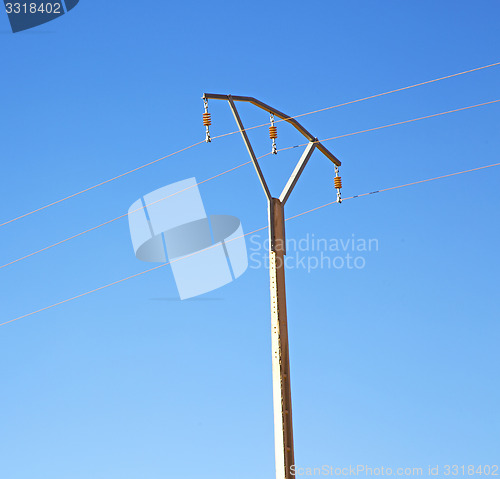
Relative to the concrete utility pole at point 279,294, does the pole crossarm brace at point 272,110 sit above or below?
above

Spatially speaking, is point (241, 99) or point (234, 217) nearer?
point (241, 99)

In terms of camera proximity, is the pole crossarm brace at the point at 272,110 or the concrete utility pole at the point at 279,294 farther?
the pole crossarm brace at the point at 272,110

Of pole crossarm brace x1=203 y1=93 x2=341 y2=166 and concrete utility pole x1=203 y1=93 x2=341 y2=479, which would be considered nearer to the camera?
concrete utility pole x1=203 y1=93 x2=341 y2=479

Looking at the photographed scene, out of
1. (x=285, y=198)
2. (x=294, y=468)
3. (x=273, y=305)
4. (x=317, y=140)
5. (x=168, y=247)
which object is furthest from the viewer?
(x=168, y=247)

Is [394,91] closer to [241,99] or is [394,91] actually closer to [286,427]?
[241,99]

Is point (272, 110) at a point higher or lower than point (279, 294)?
higher

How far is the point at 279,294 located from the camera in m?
10.6

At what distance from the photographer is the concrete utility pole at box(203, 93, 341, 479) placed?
387 inches

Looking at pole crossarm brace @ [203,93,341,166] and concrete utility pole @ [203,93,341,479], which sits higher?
pole crossarm brace @ [203,93,341,166]

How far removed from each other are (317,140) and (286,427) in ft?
15.9

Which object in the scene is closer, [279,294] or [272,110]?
[279,294]

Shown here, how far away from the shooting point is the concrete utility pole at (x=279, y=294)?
9836 mm

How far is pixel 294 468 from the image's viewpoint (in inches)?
384

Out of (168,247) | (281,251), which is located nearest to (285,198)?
(281,251)
